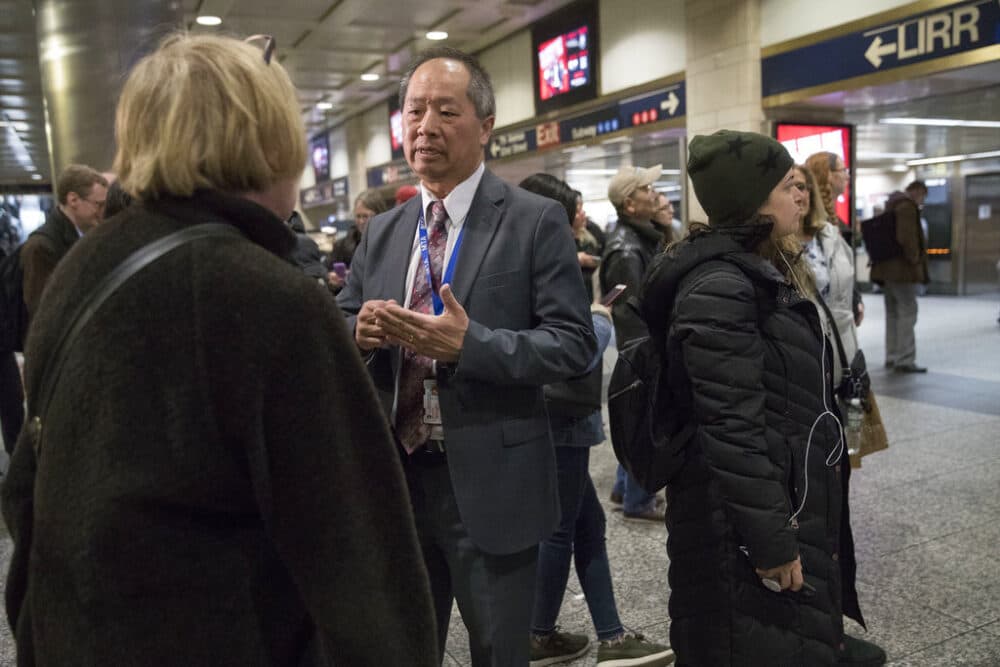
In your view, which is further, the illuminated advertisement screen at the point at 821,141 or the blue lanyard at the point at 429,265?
the illuminated advertisement screen at the point at 821,141

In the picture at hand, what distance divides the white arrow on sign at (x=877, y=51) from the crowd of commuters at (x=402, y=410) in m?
3.09

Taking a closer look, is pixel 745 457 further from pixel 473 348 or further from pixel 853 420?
pixel 853 420

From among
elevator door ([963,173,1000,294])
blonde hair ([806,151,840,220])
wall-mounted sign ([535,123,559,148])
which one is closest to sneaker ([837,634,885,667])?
blonde hair ([806,151,840,220])

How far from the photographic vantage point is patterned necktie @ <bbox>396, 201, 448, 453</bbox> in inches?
71.8

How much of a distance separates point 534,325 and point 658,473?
0.52 meters

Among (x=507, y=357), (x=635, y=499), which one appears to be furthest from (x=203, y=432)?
(x=635, y=499)

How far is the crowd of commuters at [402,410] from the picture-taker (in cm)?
92

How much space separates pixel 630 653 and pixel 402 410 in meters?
1.42

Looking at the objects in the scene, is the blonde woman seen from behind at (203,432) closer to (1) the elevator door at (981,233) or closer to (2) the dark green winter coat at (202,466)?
(2) the dark green winter coat at (202,466)

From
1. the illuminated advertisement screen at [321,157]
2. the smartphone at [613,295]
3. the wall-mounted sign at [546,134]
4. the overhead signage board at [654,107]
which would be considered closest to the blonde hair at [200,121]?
the smartphone at [613,295]

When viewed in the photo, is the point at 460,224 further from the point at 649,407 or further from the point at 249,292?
the point at 249,292

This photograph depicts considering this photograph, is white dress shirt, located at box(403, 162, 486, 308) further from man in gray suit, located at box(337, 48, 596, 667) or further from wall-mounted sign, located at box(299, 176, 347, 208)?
wall-mounted sign, located at box(299, 176, 347, 208)

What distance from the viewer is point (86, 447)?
2.98 feet

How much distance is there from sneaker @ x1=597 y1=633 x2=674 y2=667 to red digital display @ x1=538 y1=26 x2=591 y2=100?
7999mm
